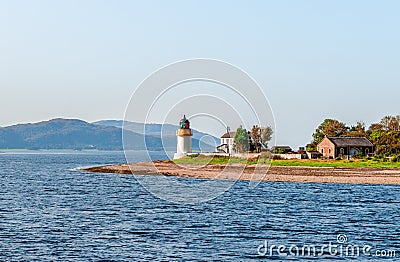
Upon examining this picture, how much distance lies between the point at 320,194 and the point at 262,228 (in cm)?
2405

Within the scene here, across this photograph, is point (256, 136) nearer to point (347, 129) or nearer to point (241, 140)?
point (241, 140)

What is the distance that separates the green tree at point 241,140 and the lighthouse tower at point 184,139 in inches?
703

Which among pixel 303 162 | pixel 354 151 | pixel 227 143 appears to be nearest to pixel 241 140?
pixel 227 143

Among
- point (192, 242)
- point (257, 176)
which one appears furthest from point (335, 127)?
point (192, 242)

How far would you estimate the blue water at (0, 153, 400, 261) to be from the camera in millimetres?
29438

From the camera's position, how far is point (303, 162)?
10694 centimetres

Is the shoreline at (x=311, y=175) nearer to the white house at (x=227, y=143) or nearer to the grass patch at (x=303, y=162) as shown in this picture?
the grass patch at (x=303, y=162)

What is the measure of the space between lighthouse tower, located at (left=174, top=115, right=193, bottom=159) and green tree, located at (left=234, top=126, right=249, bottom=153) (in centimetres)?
1787

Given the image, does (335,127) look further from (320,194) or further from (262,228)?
(262,228)

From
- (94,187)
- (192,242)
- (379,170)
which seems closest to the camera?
(192,242)

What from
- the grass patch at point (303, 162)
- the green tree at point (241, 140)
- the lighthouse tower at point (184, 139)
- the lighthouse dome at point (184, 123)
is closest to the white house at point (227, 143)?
the green tree at point (241, 140)

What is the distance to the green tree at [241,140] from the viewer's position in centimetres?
14412

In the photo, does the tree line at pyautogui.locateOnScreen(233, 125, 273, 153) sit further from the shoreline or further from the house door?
the shoreline

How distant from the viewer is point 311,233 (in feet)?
113
